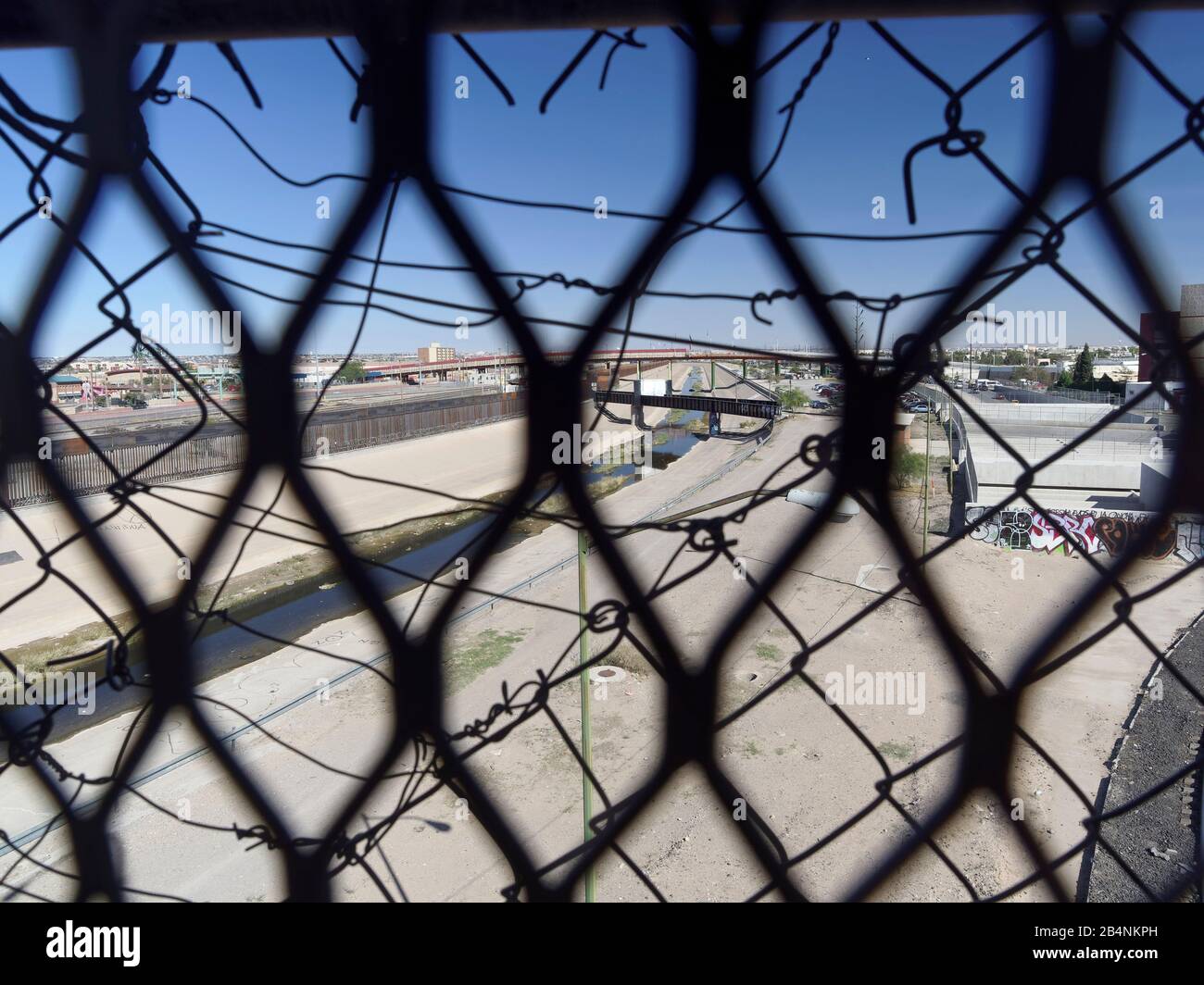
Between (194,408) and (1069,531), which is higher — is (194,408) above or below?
above

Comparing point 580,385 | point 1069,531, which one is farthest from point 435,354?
point 1069,531

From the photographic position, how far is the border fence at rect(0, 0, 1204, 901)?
0.72 m

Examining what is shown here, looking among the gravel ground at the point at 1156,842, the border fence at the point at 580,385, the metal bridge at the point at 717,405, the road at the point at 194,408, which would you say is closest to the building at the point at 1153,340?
the border fence at the point at 580,385

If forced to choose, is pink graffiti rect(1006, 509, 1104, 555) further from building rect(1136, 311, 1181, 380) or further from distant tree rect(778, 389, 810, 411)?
distant tree rect(778, 389, 810, 411)

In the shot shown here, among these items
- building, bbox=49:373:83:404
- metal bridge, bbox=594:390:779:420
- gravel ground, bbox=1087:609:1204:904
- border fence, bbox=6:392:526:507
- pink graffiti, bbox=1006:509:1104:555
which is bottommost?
gravel ground, bbox=1087:609:1204:904

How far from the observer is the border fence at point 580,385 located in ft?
2.37

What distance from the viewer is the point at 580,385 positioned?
0.79 metres

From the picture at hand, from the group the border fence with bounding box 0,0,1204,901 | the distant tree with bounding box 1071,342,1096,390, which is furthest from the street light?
the distant tree with bounding box 1071,342,1096,390

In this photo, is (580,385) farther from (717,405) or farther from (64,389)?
(64,389)

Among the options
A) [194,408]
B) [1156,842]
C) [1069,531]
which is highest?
[194,408]

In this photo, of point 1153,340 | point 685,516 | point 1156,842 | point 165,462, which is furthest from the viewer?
point 1156,842

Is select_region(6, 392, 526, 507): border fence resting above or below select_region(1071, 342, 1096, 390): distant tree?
below

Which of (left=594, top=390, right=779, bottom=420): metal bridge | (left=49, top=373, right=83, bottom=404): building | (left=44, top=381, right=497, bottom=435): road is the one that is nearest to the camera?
(left=44, top=381, right=497, bottom=435): road
